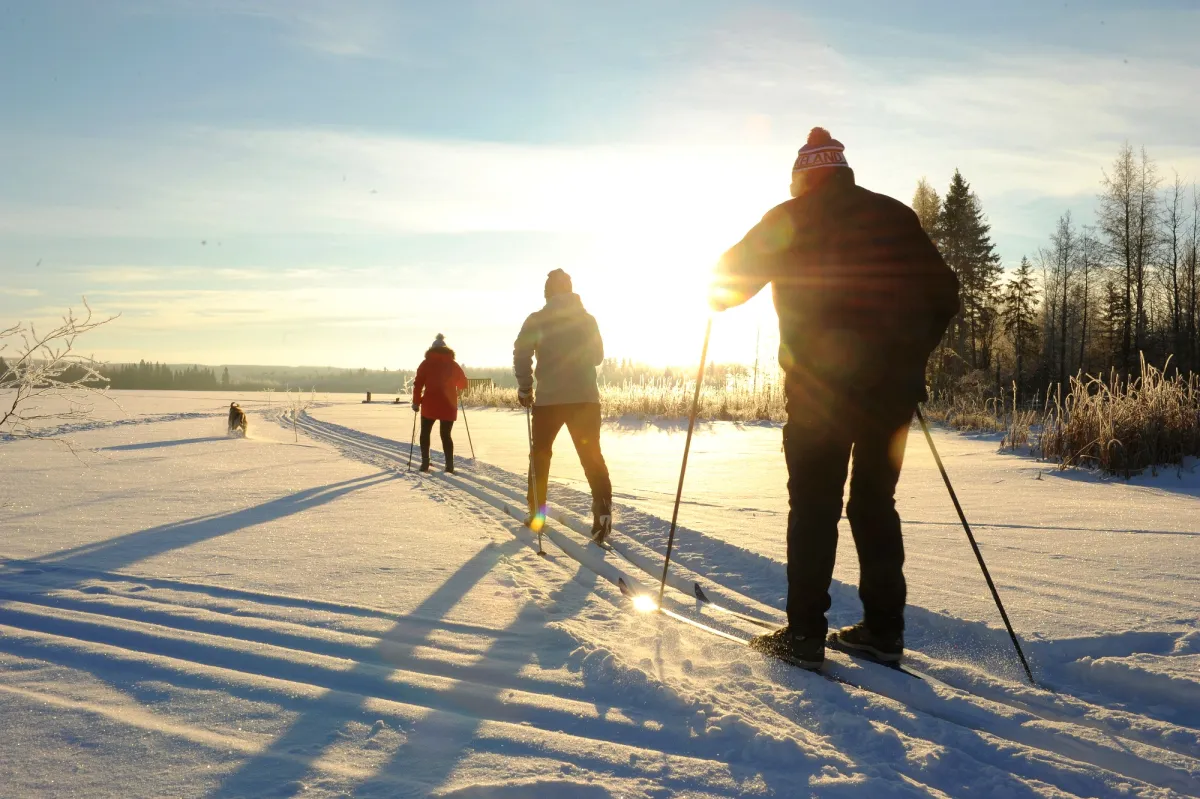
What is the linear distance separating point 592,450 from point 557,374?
0.66 meters

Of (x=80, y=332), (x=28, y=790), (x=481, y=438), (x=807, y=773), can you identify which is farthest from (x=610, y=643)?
(x=481, y=438)

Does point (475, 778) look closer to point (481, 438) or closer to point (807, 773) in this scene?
point (807, 773)

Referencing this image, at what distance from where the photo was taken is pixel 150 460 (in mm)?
9688

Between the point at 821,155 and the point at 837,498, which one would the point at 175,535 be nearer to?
the point at 837,498

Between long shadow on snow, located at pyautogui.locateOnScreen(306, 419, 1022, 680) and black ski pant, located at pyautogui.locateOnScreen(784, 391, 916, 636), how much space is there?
0.38 metres

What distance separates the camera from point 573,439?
5.63m

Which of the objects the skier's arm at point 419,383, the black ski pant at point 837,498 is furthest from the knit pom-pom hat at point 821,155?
the skier's arm at point 419,383

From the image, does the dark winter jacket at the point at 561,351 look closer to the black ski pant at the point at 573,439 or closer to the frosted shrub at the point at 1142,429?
the black ski pant at the point at 573,439

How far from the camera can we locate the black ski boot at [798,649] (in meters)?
2.75

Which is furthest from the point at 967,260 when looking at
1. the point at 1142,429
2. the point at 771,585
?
the point at 771,585

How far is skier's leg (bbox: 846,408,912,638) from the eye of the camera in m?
2.86

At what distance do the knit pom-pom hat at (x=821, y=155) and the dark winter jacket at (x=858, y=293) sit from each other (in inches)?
2.1

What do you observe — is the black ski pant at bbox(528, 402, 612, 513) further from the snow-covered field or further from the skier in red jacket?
the skier in red jacket

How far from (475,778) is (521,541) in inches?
130
